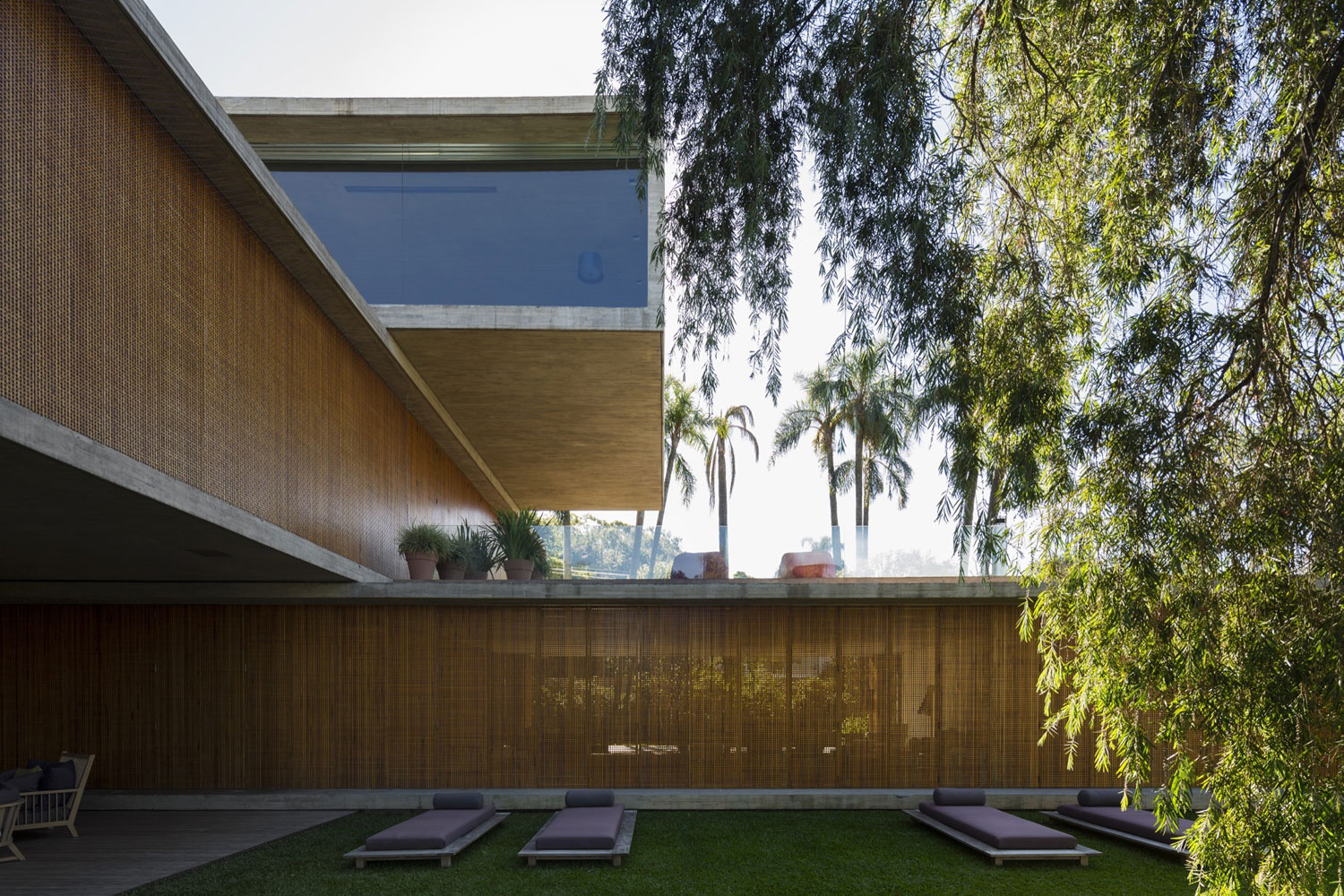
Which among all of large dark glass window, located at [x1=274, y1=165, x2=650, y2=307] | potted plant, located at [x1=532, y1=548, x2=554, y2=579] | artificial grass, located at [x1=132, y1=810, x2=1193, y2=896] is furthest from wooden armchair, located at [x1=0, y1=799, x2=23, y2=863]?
large dark glass window, located at [x1=274, y1=165, x2=650, y2=307]

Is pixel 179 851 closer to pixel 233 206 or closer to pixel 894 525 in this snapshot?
pixel 233 206

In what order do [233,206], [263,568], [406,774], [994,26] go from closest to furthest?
1. [994,26]
2. [233,206]
3. [263,568]
4. [406,774]

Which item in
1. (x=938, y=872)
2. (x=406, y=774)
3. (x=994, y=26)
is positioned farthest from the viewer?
(x=406, y=774)

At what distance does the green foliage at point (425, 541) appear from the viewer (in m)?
13.2

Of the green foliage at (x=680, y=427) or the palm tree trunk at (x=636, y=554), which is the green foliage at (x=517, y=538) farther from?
the green foliage at (x=680, y=427)

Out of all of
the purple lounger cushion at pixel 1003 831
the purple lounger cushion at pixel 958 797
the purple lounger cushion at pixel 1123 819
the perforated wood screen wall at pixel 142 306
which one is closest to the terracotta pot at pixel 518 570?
A: the perforated wood screen wall at pixel 142 306

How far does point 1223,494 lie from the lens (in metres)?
4.86

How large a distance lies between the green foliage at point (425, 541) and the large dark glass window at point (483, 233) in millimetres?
3038

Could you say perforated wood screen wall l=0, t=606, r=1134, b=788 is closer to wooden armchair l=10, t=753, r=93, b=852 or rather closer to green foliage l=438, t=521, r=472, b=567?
green foliage l=438, t=521, r=472, b=567

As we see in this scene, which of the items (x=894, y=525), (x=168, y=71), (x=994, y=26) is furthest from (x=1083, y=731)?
(x=168, y=71)

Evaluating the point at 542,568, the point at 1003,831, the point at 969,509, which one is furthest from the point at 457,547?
the point at 969,509

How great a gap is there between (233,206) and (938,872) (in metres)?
8.31

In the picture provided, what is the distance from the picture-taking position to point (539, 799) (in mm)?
12609

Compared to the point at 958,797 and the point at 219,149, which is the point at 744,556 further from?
the point at 219,149
